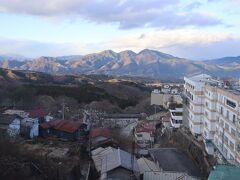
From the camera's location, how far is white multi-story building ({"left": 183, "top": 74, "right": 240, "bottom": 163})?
747 inches

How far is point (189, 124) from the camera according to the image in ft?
89.8

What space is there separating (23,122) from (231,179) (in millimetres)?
14393

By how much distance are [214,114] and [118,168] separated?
7.84m

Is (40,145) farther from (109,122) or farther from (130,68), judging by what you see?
(130,68)

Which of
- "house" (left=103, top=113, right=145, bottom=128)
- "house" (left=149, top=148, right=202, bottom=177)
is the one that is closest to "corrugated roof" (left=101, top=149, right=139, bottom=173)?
"house" (left=149, top=148, right=202, bottom=177)

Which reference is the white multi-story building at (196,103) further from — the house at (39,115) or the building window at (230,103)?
the house at (39,115)

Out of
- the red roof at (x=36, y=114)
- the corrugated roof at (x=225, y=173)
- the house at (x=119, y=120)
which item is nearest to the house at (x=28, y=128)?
the red roof at (x=36, y=114)

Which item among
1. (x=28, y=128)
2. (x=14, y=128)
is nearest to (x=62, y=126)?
(x=28, y=128)

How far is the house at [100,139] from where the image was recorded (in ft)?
76.3

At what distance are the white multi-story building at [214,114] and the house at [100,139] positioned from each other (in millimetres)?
5463

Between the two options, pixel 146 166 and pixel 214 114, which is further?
pixel 214 114

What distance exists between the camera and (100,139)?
2386cm

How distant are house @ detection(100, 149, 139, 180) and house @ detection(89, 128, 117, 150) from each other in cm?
451

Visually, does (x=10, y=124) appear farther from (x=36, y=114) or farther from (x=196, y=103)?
(x=196, y=103)
